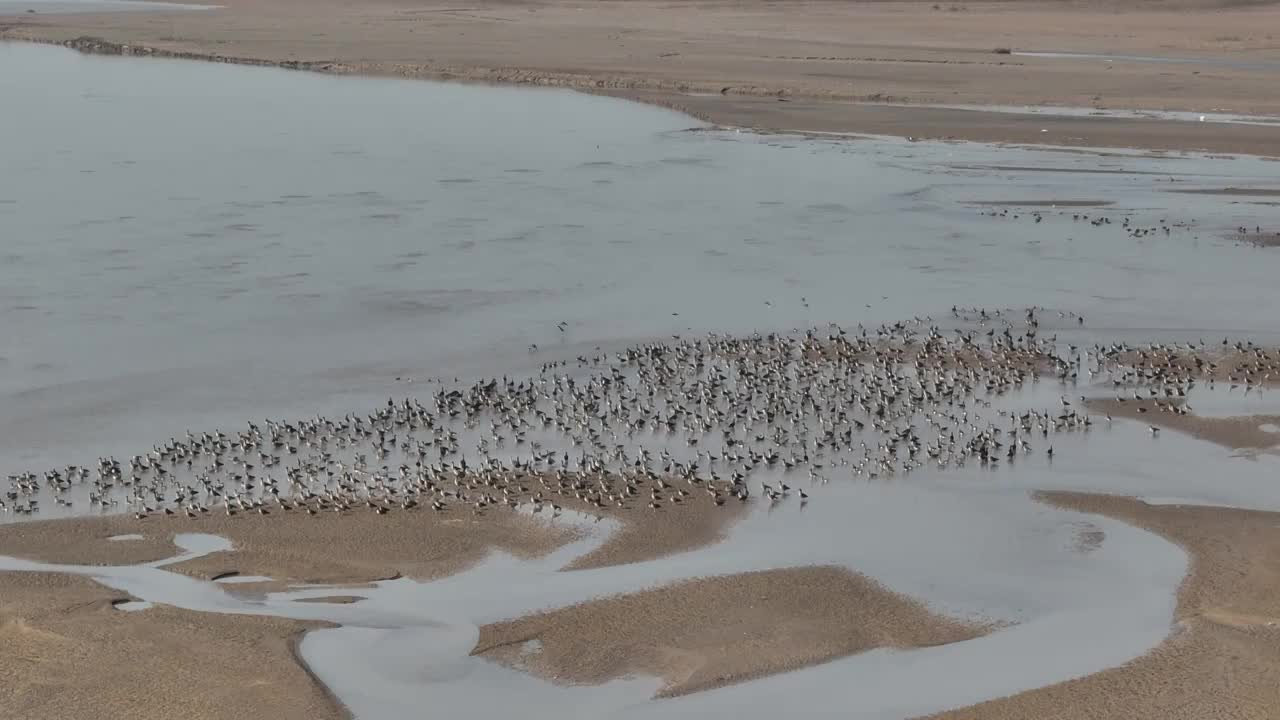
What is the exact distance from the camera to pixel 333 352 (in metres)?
25.6

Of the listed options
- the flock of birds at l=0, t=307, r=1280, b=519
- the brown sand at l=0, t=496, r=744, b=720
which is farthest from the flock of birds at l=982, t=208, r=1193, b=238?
the brown sand at l=0, t=496, r=744, b=720

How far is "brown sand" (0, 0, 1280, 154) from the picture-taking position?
190ft

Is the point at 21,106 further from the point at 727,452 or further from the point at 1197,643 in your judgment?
the point at 1197,643

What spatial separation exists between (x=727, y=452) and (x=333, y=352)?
26.4 ft

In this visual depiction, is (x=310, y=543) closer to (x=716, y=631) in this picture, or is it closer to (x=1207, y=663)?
(x=716, y=631)

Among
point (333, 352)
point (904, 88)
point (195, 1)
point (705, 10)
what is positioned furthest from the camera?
point (195, 1)

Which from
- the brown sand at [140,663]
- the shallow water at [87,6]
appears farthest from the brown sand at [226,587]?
the shallow water at [87,6]

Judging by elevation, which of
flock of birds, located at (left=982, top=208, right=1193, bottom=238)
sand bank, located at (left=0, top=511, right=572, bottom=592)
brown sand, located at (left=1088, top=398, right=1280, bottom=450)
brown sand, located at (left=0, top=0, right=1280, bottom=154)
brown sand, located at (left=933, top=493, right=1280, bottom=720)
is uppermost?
brown sand, located at (left=0, top=0, right=1280, bottom=154)

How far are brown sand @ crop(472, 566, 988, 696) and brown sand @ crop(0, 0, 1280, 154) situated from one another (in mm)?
37387

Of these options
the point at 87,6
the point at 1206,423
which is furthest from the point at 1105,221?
the point at 87,6

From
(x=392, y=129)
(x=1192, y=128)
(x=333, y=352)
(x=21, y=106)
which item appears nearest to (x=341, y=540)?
(x=333, y=352)

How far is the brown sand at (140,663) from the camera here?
13586 mm

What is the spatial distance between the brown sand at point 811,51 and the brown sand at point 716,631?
123ft

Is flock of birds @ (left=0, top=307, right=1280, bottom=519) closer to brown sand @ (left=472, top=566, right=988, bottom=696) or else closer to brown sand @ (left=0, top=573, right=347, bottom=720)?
brown sand @ (left=472, top=566, right=988, bottom=696)
